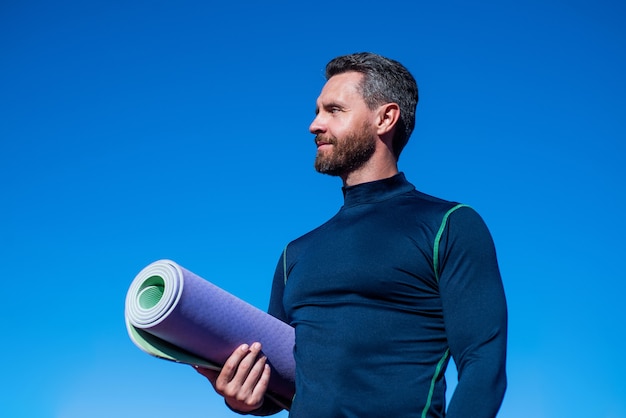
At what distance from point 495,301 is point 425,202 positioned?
0.73m

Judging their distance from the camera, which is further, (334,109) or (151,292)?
(334,109)

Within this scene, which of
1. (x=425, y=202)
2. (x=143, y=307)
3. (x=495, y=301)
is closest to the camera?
(x=495, y=301)

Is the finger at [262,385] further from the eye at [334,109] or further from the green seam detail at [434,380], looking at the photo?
the eye at [334,109]

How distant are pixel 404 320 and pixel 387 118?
4.29 feet

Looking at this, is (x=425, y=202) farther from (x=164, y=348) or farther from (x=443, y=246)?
(x=164, y=348)

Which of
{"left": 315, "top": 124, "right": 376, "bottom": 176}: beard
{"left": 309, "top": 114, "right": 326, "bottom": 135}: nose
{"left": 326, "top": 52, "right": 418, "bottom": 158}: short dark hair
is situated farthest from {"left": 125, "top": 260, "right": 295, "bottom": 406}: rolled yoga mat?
{"left": 326, "top": 52, "right": 418, "bottom": 158}: short dark hair

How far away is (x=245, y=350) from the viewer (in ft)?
13.0

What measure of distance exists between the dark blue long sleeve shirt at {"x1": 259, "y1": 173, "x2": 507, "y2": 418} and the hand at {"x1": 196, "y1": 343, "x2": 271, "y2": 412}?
0.21 metres

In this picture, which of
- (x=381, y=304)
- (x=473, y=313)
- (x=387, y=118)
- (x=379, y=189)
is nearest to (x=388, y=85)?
(x=387, y=118)

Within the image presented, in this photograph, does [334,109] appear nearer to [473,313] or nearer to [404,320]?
[404,320]

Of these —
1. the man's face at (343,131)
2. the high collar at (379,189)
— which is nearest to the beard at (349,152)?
the man's face at (343,131)

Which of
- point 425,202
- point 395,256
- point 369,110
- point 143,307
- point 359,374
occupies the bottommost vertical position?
point 359,374

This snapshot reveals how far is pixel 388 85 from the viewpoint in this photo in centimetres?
453

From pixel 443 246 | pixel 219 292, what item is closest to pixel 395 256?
pixel 443 246
